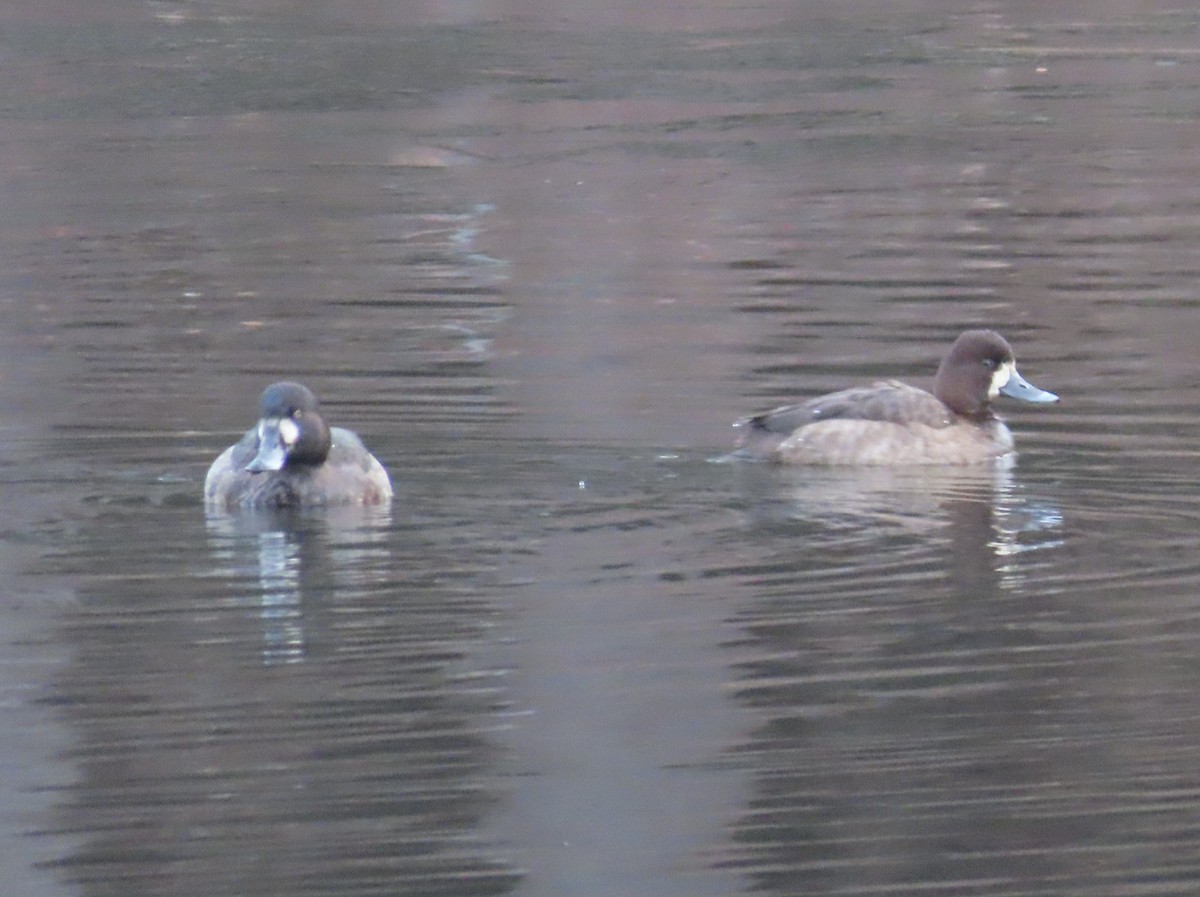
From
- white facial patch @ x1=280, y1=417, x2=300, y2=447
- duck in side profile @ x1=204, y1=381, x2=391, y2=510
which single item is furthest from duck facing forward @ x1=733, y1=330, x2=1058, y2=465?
white facial patch @ x1=280, y1=417, x2=300, y2=447

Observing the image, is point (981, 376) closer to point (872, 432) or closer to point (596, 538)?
point (872, 432)

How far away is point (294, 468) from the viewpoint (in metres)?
10.8

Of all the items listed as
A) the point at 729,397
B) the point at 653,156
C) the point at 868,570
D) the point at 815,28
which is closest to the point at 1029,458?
the point at 729,397

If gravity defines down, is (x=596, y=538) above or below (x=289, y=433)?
below

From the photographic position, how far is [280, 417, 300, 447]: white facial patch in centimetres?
1064

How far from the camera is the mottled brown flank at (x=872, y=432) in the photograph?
11891mm

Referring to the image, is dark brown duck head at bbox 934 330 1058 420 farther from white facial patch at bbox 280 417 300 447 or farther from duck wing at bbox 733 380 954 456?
white facial patch at bbox 280 417 300 447

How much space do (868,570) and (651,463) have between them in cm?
218

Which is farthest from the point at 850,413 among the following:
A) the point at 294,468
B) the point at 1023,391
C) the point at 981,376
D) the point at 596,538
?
the point at 294,468

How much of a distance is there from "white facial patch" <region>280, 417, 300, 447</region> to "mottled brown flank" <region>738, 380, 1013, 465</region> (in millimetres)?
2137

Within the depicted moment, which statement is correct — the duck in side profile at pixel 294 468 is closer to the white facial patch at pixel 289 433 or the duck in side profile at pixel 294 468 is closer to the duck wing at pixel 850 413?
the white facial patch at pixel 289 433

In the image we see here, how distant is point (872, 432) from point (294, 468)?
271cm

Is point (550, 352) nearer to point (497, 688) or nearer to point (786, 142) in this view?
point (497, 688)

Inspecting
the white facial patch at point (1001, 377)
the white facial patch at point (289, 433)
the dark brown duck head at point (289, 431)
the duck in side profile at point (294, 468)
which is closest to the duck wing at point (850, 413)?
the white facial patch at point (1001, 377)
